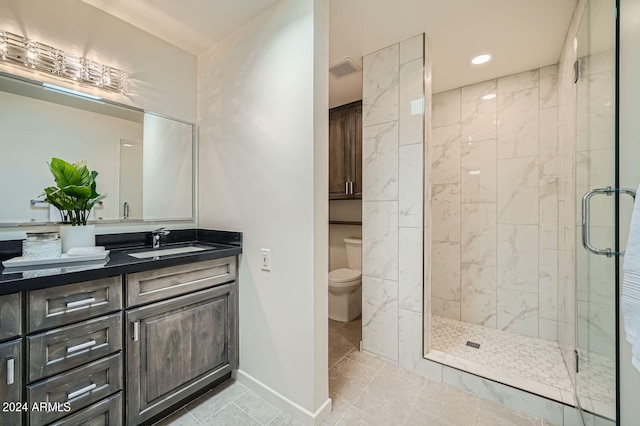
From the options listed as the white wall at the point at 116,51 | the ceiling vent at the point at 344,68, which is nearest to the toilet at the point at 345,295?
the white wall at the point at 116,51

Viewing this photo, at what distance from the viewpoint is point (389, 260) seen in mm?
2100

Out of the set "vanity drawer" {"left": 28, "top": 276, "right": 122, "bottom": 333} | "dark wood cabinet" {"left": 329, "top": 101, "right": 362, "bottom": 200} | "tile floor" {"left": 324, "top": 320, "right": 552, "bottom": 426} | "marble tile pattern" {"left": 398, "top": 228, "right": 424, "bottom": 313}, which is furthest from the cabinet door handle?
"dark wood cabinet" {"left": 329, "top": 101, "right": 362, "bottom": 200}

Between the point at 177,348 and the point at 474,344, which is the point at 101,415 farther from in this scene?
the point at 474,344

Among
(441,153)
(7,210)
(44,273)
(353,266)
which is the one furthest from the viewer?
(353,266)

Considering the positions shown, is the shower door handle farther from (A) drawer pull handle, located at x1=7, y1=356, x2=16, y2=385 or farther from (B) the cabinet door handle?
(A) drawer pull handle, located at x1=7, y1=356, x2=16, y2=385

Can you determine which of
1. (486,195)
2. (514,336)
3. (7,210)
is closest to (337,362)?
(514,336)

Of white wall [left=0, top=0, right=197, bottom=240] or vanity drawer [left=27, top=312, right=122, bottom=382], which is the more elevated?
white wall [left=0, top=0, right=197, bottom=240]

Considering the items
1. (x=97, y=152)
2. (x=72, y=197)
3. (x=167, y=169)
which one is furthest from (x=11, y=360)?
(x=167, y=169)

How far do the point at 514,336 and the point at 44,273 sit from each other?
3.35 m

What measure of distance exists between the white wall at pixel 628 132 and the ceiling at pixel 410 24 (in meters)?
0.92

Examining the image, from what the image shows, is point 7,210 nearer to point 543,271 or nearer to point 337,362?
point 337,362

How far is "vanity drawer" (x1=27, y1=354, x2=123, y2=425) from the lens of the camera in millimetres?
1054

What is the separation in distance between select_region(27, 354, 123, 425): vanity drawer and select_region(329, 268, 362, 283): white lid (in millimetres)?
1874

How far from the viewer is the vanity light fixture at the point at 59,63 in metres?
1.40
